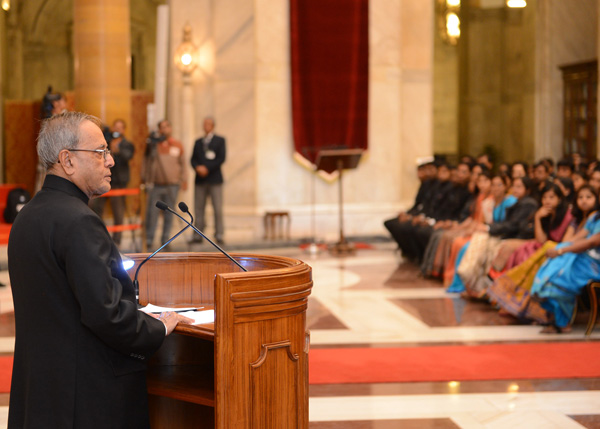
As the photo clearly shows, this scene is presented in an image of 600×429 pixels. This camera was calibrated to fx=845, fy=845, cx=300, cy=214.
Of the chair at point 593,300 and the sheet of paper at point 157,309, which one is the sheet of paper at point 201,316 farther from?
the chair at point 593,300

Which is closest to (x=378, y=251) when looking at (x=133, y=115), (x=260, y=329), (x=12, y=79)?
(x=133, y=115)

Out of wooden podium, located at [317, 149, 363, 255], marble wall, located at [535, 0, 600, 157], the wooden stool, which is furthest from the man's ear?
marble wall, located at [535, 0, 600, 157]

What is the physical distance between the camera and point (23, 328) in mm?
2797

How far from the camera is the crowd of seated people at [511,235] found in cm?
704

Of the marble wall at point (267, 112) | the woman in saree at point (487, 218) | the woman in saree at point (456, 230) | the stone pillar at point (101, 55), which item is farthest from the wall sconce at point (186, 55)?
the woman in saree at point (487, 218)

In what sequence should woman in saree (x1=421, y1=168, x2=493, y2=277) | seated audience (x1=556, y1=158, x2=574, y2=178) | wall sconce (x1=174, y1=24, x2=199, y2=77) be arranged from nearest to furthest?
woman in saree (x1=421, y1=168, x2=493, y2=277), seated audience (x1=556, y1=158, x2=574, y2=178), wall sconce (x1=174, y1=24, x2=199, y2=77)

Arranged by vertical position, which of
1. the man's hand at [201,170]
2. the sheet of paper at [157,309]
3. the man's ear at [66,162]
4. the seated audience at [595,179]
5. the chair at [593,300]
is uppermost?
the man's hand at [201,170]

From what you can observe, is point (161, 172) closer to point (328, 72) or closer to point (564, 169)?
point (328, 72)

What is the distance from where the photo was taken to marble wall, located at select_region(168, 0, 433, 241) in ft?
45.9

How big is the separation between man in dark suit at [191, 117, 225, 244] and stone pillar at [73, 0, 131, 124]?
1894mm

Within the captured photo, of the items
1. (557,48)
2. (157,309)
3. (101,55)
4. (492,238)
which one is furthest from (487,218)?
(557,48)

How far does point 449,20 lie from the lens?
52.9ft

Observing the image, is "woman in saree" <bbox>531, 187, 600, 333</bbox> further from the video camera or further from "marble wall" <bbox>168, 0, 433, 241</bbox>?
"marble wall" <bbox>168, 0, 433, 241</bbox>

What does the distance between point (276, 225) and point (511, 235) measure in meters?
5.99
